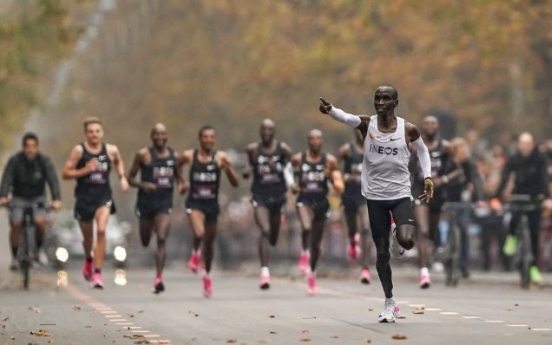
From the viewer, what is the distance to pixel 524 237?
85.9ft

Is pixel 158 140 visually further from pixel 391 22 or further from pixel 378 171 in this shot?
pixel 391 22

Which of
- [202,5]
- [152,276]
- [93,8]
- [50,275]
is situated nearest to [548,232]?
[152,276]

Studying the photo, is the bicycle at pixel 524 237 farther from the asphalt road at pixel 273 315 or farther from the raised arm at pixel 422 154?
the raised arm at pixel 422 154

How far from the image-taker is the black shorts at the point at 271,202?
25859 mm

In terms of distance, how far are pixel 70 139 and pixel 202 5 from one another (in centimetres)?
2427

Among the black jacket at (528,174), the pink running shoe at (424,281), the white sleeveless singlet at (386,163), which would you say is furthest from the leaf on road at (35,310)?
the black jacket at (528,174)

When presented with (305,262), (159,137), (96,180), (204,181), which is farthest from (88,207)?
(305,262)

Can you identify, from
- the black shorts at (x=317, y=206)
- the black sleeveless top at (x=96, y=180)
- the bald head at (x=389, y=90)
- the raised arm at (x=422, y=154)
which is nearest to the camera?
the bald head at (x=389, y=90)

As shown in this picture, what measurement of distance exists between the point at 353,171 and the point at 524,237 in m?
2.54

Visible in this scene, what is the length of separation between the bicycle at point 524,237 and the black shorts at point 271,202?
3.25m

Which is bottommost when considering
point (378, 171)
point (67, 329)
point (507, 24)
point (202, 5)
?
point (67, 329)

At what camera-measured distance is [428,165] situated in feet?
61.0

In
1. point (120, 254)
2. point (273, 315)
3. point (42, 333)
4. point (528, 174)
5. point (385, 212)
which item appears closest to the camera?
point (42, 333)

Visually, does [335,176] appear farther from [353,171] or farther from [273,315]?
[273,315]
